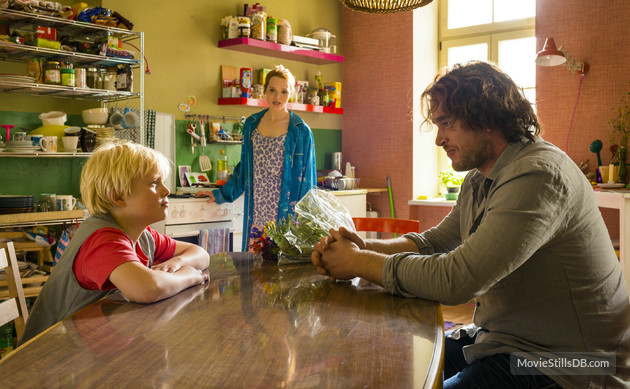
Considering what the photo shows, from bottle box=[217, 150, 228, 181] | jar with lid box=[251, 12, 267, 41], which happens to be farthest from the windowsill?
jar with lid box=[251, 12, 267, 41]

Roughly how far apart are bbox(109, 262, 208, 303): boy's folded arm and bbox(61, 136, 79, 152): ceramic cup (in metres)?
2.28

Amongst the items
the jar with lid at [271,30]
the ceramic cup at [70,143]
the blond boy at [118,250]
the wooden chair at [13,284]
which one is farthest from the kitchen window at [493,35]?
the wooden chair at [13,284]

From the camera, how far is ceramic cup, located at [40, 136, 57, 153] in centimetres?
331

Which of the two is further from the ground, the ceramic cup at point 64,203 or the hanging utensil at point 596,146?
the hanging utensil at point 596,146

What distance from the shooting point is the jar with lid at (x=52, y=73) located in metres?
3.30

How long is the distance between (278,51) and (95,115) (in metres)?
1.71

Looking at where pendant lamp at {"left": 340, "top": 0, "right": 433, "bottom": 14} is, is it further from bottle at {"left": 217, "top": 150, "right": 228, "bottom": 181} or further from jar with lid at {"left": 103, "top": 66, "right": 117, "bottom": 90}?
bottle at {"left": 217, "top": 150, "right": 228, "bottom": 181}

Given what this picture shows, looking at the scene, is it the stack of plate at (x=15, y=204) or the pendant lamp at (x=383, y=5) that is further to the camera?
the stack of plate at (x=15, y=204)

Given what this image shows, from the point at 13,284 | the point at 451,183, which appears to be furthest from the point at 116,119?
the point at 451,183

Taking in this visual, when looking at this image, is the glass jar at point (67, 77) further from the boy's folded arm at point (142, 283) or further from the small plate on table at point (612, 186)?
the small plate on table at point (612, 186)

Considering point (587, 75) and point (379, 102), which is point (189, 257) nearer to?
point (587, 75)

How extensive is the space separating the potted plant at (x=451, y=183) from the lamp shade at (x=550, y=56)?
117 centimetres

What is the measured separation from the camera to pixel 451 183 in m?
4.91

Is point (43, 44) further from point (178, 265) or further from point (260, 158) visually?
point (178, 265)
